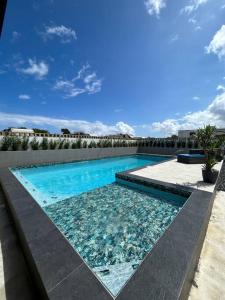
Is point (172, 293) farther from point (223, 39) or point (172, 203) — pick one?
point (223, 39)

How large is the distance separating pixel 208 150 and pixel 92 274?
4.88 meters

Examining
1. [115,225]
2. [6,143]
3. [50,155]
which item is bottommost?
[115,225]

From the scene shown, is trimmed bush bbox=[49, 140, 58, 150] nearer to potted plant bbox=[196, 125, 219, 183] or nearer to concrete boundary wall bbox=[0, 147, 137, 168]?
concrete boundary wall bbox=[0, 147, 137, 168]

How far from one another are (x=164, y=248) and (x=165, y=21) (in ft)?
30.4

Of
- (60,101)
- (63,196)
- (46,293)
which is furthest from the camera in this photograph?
(60,101)

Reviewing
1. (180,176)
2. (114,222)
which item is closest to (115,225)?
(114,222)

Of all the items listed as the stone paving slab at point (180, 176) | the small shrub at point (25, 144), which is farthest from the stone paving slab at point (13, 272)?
the small shrub at point (25, 144)

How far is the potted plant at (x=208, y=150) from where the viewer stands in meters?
4.56

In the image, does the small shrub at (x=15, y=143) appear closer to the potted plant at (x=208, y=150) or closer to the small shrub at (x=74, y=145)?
the small shrub at (x=74, y=145)

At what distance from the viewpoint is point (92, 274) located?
4.57ft

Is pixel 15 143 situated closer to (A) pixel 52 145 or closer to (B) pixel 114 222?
(A) pixel 52 145

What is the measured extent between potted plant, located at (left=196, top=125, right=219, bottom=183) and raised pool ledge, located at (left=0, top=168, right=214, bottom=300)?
2.64 m

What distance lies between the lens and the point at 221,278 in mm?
1683

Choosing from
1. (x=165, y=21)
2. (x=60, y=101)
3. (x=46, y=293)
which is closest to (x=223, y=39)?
(x=165, y=21)
